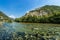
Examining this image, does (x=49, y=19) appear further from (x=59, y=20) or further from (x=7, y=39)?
(x=7, y=39)

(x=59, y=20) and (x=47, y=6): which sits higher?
(x=47, y=6)

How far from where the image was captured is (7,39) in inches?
470

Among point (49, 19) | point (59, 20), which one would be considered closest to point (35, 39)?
point (59, 20)

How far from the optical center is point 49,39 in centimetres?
1180

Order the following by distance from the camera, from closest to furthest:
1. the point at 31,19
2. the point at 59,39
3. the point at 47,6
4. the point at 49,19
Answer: the point at 59,39 < the point at 49,19 < the point at 31,19 < the point at 47,6

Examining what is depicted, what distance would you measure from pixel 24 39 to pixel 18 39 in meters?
0.45

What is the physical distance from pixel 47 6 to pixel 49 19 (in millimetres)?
60465

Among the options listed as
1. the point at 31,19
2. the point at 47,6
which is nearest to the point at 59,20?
the point at 31,19

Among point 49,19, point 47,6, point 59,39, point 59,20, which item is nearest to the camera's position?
point 59,39

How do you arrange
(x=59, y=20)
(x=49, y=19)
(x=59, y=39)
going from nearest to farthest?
(x=59, y=39) → (x=59, y=20) → (x=49, y=19)

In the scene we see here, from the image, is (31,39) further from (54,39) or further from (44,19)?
(44,19)

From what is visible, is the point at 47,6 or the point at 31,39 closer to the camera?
the point at 31,39

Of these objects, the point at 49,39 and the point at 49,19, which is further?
the point at 49,19

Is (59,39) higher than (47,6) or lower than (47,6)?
lower
